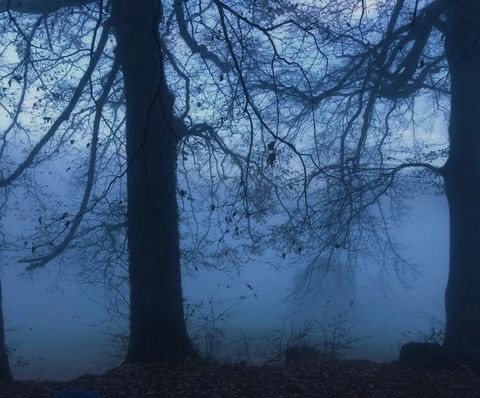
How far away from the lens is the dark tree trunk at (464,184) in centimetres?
1013

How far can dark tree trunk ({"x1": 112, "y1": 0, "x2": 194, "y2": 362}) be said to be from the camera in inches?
320

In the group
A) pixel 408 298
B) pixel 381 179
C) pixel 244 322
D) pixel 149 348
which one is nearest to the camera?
pixel 149 348

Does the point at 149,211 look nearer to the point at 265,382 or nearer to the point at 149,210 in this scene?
the point at 149,210

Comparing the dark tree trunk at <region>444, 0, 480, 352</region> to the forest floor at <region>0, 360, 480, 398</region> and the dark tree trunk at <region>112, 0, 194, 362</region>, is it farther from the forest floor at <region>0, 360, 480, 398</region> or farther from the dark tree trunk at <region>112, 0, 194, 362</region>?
the dark tree trunk at <region>112, 0, 194, 362</region>

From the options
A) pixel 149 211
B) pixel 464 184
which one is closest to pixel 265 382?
pixel 149 211

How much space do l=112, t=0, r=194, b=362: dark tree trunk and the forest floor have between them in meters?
0.46

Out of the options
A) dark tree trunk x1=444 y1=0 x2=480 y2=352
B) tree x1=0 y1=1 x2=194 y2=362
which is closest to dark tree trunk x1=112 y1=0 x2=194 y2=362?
tree x1=0 y1=1 x2=194 y2=362

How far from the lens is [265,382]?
23.3ft

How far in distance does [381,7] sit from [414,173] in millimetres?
3047

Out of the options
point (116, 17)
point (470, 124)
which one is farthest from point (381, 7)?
point (116, 17)

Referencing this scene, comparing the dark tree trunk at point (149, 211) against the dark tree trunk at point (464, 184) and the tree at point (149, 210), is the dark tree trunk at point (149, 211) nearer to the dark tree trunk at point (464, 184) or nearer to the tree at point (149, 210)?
the tree at point (149, 210)

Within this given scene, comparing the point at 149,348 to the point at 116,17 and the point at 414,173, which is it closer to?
the point at 116,17

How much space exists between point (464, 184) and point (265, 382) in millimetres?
5055

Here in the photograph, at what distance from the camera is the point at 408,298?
640 inches
